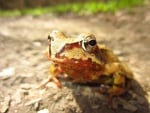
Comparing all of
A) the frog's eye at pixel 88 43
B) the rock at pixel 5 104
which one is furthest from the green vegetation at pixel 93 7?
the rock at pixel 5 104

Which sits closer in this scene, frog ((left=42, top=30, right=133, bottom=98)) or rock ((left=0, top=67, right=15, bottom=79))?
frog ((left=42, top=30, right=133, bottom=98))

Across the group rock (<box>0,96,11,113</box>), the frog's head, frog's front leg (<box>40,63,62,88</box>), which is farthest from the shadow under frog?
rock (<box>0,96,11,113</box>)

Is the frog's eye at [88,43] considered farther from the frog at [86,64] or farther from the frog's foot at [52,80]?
the frog's foot at [52,80]

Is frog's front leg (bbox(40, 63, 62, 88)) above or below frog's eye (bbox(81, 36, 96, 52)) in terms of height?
below

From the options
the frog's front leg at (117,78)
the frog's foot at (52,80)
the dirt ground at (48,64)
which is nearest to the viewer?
the dirt ground at (48,64)

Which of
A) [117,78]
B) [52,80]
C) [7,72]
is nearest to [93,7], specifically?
[7,72]

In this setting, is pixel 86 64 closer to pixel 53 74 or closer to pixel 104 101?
pixel 104 101

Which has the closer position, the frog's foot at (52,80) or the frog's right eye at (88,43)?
the frog's right eye at (88,43)

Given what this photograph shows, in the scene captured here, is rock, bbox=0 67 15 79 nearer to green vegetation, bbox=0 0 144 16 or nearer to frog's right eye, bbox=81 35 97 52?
frog's right eye, bbox=81 35 97 52
